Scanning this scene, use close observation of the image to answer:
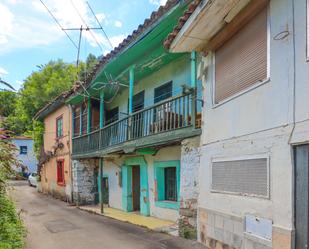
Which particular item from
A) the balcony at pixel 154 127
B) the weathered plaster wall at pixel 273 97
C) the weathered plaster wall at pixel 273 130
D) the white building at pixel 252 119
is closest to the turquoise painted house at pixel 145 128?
the balcony at pixel 154 127

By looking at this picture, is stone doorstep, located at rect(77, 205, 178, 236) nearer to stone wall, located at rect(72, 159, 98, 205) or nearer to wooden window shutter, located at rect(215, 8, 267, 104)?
stone wall, located at rect(72, 159, 98, 205)

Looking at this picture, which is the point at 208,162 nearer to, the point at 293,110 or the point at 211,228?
the point at 211,228

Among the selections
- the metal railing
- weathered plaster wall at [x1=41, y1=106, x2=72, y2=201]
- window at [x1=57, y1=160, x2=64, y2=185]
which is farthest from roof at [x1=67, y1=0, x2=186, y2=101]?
window at [x1=57, y1=160, x2=64, y2=185]

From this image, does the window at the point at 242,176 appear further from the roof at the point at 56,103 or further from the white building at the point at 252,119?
the roof at the point at 56,103

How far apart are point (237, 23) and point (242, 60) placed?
666 mm

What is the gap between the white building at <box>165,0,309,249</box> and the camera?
475 centimetres

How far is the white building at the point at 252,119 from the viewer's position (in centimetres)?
475

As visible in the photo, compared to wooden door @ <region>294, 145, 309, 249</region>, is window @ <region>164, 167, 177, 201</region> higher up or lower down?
lower down

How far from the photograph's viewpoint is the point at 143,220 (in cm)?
1158

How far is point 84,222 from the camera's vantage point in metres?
11.9

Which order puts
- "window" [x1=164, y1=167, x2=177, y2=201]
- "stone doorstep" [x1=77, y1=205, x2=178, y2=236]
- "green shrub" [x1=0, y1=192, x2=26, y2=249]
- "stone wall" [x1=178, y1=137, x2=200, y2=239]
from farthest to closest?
"window" [x1=164, y1=167, x2=177, y2=201], "stone doorstep" [x1=77, y1=205, x2=178, y2=236], "stone wall" [x1=178, y1=137, x2=200, y2=239], "green shrub" [x1=0, y1=192, x2=26, y2=249]

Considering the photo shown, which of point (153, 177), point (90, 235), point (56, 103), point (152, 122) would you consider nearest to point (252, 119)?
point (152, 122)

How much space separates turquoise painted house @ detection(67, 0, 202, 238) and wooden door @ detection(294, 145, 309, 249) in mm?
3450

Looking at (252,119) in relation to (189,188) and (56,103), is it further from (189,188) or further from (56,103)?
(56,103)
